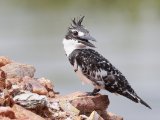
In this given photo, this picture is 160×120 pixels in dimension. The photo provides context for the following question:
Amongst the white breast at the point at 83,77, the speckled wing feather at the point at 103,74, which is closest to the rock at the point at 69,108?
the speckled wing feather at the point at 103,74

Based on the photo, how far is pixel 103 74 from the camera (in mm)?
14695

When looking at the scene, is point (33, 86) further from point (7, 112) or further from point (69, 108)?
point (7, 112)

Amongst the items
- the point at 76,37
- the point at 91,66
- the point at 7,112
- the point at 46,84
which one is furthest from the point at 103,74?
the point at 7,112

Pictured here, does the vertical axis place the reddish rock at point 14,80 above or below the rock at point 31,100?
above

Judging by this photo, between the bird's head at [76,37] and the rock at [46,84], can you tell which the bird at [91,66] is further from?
the rock at [46,84]

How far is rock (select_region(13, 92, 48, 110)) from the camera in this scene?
12.7m

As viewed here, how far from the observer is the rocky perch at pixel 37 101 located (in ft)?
41.2

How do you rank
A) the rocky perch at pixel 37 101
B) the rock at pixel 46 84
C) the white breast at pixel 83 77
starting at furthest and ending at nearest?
the white breast at pixel 83 77 < the rock at pixel 46 84 < the rocky perch at pixel 37 101

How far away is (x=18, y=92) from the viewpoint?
12.9m

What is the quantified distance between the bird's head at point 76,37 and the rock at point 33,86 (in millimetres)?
1309

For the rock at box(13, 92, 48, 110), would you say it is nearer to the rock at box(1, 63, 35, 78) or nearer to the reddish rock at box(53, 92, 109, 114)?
the reddish rock at box(53, 92, 109, 114)

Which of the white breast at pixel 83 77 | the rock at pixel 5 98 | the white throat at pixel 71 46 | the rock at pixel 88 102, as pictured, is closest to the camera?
the rock at pixel 5 98

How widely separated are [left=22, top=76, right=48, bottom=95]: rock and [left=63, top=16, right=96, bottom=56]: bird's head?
1.31m

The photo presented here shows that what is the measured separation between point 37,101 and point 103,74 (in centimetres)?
223
